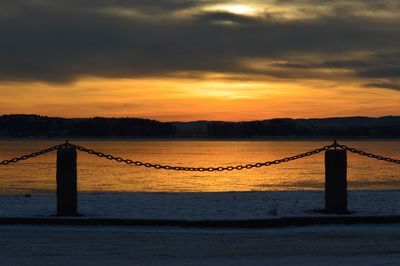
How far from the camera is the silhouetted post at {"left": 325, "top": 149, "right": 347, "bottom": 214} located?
11.6 meters

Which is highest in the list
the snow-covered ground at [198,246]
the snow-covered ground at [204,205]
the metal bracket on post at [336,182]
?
the metal bracket on post at [336,182]

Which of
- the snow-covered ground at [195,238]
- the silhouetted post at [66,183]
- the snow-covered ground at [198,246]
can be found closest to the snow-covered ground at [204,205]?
the snow-covered ground at [195,238]

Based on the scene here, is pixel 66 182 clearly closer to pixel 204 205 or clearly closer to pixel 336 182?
pixel 204 205

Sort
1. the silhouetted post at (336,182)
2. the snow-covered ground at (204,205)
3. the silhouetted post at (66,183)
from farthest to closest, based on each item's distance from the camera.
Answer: the silhouetted post at (336,182) < the snow-covered ground at (204,205) < the silhouetted post at (66,183)

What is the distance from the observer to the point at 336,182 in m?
11.6

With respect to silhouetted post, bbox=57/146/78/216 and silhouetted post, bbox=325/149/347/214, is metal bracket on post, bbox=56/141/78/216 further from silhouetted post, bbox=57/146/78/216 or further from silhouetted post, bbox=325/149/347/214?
silhouetted post, bbox=325/149/347/214

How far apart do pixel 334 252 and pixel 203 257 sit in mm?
1647

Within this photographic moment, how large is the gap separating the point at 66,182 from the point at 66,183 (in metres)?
0.02

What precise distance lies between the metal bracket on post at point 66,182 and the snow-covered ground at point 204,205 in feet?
1.09

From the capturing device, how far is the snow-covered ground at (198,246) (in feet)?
25.1

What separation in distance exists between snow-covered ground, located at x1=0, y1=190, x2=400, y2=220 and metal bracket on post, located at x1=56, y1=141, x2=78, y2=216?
13.0 inches

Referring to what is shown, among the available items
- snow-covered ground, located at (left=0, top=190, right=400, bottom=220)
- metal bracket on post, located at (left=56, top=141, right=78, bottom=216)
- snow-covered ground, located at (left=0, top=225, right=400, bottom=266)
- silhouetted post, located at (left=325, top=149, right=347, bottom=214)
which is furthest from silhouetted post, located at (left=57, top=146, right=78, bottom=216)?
silhouetted post, located at (left=325, top=149, right=347, bottom=214)

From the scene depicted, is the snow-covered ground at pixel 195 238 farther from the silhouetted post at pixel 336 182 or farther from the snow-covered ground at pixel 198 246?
the silhouetted post at pixel 336 182

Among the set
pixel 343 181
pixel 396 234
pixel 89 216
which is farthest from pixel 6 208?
pixel 396 234
